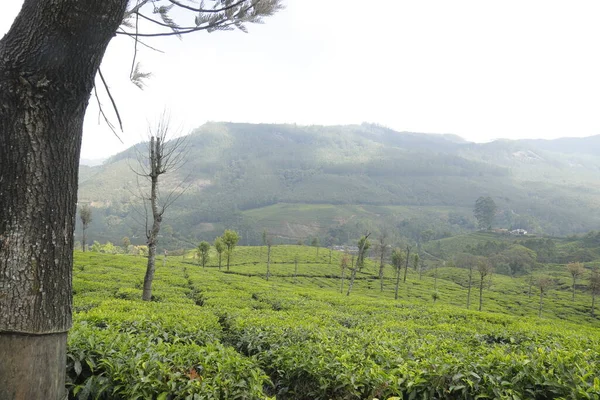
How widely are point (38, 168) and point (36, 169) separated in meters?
0.02

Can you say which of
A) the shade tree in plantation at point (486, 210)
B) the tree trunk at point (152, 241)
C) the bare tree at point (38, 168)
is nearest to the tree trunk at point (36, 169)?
the bare tree at point (38, 168)

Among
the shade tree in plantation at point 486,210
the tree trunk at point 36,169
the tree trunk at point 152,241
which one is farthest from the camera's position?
the shade tree in plantation at point 486,210

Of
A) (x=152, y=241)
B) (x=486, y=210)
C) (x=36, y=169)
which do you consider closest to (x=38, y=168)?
(x=36, y=169)

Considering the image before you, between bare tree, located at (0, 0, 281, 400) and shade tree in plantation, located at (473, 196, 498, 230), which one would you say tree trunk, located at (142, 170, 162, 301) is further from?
shade tree in plantation, located at (473, 196, 498, 230)

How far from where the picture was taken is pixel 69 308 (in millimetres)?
3016

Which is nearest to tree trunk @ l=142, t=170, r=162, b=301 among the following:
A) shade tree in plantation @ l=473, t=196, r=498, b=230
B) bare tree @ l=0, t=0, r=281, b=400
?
bare tree @ l=0, t=0, r=281, b=400

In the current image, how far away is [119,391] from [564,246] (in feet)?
511

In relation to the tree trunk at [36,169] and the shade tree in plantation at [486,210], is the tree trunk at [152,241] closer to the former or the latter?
the tree trunk at [36,169]

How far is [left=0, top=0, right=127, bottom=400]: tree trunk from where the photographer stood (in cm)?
272

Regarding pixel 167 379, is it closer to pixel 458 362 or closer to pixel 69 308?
pixel 69 308

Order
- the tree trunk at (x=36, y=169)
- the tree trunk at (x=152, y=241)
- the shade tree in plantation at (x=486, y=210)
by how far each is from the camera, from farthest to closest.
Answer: the shade tree in plantation at (x=486, y=210) < the tree trunk at (x=152, y=241) < the tree trunk at (x=36, y=169)

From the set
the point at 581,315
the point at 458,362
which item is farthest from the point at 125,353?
the point at 581,315

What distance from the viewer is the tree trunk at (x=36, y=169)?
107 inches

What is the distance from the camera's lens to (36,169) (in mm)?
2789
